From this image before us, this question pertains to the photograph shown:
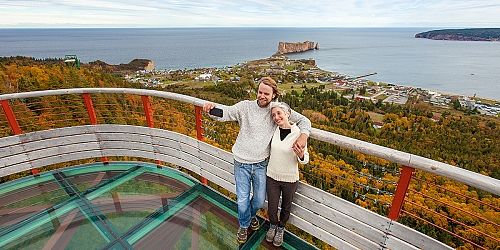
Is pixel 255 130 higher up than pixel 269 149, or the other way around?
pixel 255 130

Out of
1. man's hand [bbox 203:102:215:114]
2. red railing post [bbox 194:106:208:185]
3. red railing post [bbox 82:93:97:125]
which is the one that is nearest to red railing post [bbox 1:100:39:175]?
red railing post [bbox 82:93:97:125]

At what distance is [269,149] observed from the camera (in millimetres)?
2100

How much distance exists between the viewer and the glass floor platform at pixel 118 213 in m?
2.31

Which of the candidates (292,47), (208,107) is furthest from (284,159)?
(292,47)

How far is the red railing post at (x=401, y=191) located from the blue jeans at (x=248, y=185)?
38.6 inches

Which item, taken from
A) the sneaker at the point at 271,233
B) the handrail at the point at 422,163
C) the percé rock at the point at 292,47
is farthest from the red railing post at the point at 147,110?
the percé rock at the point at 292,47

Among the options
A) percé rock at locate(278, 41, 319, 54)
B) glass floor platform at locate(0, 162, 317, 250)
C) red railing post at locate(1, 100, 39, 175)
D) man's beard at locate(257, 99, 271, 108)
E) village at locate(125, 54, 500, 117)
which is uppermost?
man's beard at locate(257, 99, 271, 108)

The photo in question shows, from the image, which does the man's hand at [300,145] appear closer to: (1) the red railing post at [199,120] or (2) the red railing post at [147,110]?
(1) the red railing post at [199,120]

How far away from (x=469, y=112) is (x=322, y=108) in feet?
107

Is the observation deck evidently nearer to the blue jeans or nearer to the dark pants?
the dark pants

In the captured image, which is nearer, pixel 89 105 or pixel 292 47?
pixel 89 105

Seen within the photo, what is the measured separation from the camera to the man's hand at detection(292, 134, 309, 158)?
70.6 inches

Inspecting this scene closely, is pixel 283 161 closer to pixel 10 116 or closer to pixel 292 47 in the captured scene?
pixel 10 116

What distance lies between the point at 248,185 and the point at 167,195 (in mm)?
1268
